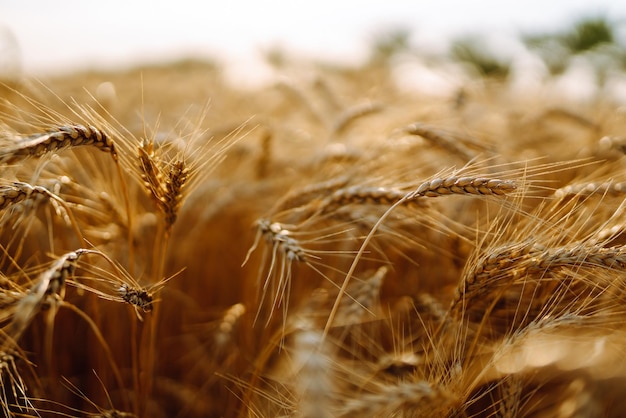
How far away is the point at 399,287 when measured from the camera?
188cm

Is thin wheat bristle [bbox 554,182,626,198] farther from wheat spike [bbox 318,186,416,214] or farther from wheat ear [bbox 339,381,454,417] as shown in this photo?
wheat ear [bbox 339,381,454,417]

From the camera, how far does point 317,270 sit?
1075 millimetres

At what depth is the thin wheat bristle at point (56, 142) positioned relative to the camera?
90cm

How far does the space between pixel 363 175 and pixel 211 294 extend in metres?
1.01

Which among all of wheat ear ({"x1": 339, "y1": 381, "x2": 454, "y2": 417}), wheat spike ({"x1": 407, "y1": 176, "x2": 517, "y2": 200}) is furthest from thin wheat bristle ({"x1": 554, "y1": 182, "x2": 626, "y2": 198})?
wheat ear ({"x1": 339, "y1": 381, "x2": 454, "y2": 417})

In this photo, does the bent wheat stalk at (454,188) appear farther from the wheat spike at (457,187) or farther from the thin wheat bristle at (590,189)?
the thin wheat bristle at (590,189)

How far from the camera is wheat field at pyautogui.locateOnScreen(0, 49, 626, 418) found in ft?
3.37

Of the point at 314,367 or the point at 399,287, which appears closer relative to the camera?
the point at 314,367

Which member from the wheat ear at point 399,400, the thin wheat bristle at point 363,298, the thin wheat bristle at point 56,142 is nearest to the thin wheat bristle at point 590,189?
Answer: the thin wheat bristle at point 363,298

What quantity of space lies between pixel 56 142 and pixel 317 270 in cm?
60

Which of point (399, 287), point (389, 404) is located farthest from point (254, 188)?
point (389, 404)

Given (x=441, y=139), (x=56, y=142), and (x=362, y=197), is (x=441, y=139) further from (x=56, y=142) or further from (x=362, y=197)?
(x=56, y=142)

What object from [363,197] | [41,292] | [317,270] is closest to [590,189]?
[363,197]

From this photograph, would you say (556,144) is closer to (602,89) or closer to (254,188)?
(602,89)
